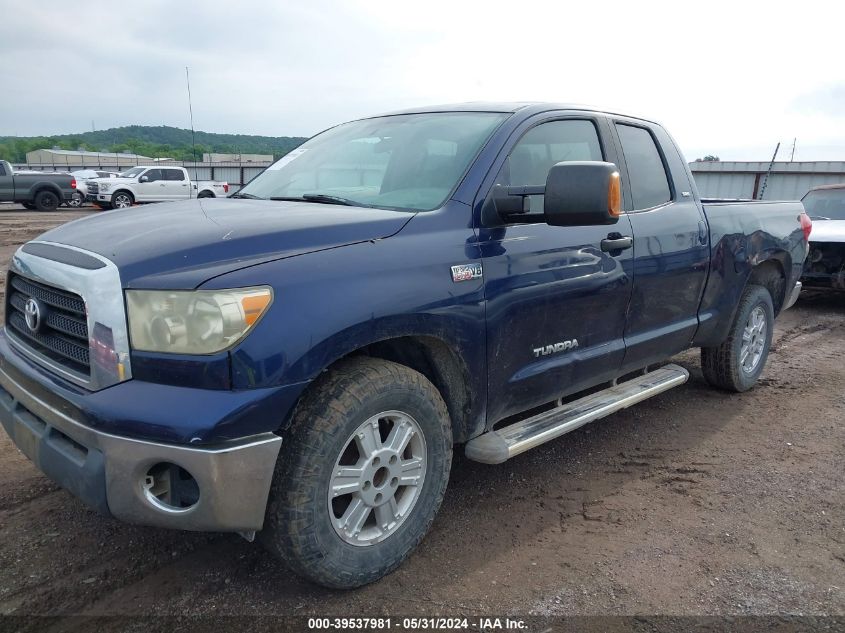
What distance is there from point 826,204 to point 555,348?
859 cm

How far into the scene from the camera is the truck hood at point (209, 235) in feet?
7.16

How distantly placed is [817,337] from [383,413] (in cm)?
653

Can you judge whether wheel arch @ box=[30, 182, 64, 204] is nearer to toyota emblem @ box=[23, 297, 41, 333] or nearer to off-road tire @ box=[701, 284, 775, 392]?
toyota emblem @ box=[23, 297, 41, 333]

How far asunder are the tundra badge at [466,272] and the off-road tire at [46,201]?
76.7 ft

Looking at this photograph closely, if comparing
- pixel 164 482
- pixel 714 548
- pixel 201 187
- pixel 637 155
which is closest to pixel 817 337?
pixel 637 155

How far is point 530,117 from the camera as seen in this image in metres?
3.27

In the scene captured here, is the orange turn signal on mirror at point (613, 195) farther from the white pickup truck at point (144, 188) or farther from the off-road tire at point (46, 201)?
the off-road tire at point (46, 201)

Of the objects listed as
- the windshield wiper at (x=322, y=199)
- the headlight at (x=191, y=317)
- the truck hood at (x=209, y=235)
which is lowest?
the headlight at (x=191, y=317)

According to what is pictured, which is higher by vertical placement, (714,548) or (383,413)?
(383,413)

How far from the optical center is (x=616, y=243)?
3436 millimetres

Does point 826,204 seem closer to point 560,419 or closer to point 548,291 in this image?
point 560,419

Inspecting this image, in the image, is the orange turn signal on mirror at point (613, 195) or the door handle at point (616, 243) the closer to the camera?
the orange turn signal on mirror at point (613, 195)

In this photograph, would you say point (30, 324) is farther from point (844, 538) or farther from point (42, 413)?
point (844, 538)

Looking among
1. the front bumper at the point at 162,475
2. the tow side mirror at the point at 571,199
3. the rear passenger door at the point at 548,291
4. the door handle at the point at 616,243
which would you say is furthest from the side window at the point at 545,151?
the front bumper at the point at 162,475
